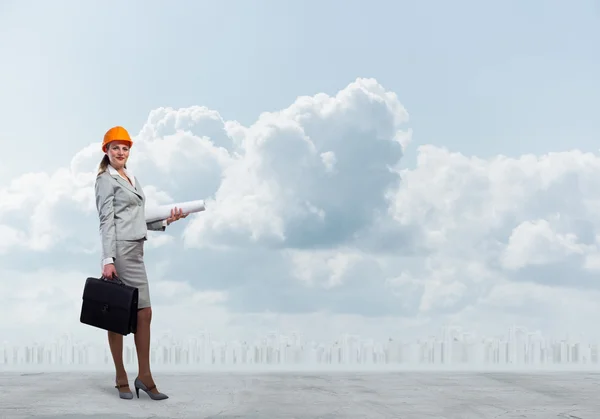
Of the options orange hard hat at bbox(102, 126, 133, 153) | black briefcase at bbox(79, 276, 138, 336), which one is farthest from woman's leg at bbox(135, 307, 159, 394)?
orange hard hat at bbox(102, 126, 133, 153)

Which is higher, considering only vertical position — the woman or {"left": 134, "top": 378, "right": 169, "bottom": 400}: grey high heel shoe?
the woman

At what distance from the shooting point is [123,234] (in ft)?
19.9

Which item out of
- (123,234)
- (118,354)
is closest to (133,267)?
(123,234)

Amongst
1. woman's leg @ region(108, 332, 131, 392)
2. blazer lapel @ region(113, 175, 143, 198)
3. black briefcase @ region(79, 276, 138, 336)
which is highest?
blazer lapel @ region(113, 175, 143, 198)

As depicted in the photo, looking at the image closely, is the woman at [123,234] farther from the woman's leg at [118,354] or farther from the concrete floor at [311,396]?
the concrete floor at [311,396]

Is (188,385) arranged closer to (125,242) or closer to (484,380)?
(125,242)

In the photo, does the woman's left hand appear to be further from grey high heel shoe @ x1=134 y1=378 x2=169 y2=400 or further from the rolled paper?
grey high heel shoe @ x1=134 y1=378 x2=169 y2=400

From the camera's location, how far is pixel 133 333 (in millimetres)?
6281

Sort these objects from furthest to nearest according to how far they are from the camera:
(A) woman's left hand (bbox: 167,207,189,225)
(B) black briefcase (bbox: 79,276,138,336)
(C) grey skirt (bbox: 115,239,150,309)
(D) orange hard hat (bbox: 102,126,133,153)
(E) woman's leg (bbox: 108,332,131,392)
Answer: (A) woman's left hand (bbox: 167,207,189,225)
(E) woman's leg (bbox: 108,332,131,392)
(D) orange hard hat (bbox: 102,126,133,153)
(C) grey skirt (bbox: 115,239,150,309)
(B) black briefcase (bbox: 79,276,138,336)

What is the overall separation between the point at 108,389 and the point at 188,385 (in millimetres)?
794

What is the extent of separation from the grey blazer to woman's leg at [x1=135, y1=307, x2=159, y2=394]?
55 centimetres

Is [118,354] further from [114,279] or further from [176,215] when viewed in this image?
[176,215]

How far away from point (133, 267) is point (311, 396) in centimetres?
180

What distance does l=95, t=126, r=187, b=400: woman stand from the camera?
6062 millimetres
